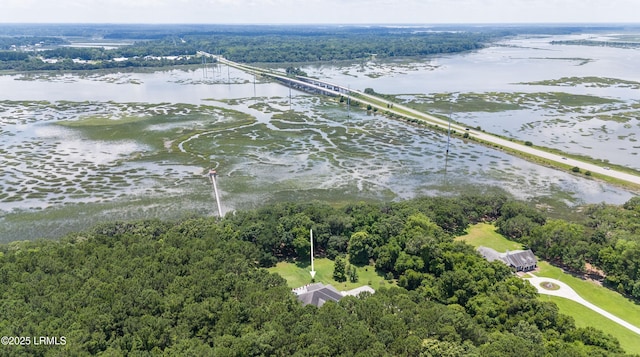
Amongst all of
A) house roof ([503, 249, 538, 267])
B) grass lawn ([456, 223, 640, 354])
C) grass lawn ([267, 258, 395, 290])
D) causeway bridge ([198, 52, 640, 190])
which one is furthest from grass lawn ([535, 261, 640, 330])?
causeway bridge ([198, 52, 640, 190])

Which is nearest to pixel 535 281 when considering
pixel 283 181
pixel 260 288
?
pixel 260 288

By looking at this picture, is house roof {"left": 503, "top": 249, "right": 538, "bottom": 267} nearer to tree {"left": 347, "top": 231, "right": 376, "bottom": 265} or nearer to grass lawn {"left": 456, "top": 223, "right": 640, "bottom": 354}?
grass lawn {"left": 456, "top": 223, "right": 640, "bottom": 354}

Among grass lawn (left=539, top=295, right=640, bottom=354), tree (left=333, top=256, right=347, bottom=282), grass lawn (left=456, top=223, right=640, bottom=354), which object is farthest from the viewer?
tree (left=333, top=256, right=347, bottom=282)

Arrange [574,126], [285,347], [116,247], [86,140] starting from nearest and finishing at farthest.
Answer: [285,347] → [116,247] → [86,140] → [574,126]

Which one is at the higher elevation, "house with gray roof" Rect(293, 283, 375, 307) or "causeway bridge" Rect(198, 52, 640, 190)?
"causeway bridge" Rect(198, 52, 640, 190)

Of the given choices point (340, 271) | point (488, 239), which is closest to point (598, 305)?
point (488, 239)

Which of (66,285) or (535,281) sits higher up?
(66,285)

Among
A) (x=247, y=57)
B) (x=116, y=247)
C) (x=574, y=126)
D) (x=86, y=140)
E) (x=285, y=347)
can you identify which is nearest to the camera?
(x=285, y=347)

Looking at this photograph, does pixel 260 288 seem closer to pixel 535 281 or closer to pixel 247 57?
pixel 535 281

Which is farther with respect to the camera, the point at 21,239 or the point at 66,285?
the point at 21,239
